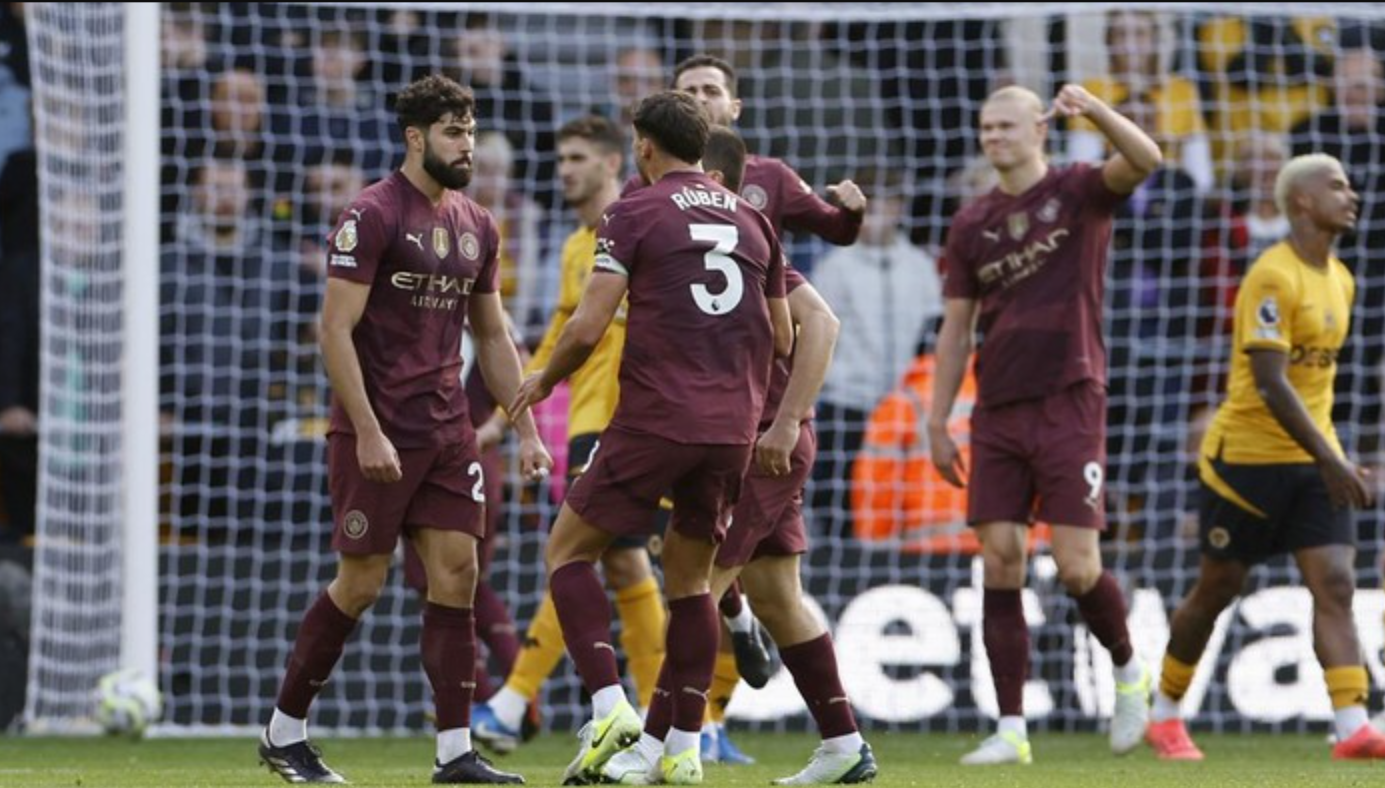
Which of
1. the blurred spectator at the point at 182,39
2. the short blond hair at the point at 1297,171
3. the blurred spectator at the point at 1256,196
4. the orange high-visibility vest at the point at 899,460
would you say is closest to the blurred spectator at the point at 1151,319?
the blurred spectator at the point at 1256,196

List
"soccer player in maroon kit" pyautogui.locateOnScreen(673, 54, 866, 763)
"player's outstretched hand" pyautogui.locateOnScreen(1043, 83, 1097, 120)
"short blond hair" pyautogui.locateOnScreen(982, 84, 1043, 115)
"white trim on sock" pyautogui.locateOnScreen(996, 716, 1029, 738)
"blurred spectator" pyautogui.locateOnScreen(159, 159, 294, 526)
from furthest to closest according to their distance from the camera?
"blurred spectator" pyautogui.locateOnScreen(159, 159, 294, 526) → "short blond hair" pyautogui.locateOnScreen(982, 84, 1043, 115) → "white trim on sock" pyautogui.locateOnScreen(996, 716, 1029, 738) → "player's outstretched hand" pyautogui.locateOnScreen(1043, 83, 1097, 120) → "soccer player in maroon kit" pyautogui.locateOnScreen(673, 54, 866, 763)

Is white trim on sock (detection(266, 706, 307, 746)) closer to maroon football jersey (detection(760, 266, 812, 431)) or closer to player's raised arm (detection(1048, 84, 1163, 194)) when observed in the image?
maroon football jersey (detection(760, 266, 812, 431))

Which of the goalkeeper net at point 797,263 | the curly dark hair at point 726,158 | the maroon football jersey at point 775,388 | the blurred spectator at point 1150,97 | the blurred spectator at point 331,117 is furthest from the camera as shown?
the blurred spectator at point 1150,97

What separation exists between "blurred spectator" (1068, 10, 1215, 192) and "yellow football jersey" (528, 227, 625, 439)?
4341 millimetres

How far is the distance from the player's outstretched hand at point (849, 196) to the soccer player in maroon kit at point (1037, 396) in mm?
1383

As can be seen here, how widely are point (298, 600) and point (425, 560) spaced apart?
4.37 metres

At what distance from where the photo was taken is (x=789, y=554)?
8156 mm

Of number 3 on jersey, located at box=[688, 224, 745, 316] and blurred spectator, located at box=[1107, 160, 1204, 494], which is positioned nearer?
number 3 on jersey, located at box=[688, 224, 745, 316]

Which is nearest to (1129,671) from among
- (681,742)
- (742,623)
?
(742,623)

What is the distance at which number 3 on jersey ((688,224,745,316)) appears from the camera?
729 centimetres

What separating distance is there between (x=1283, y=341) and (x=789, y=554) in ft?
8.82

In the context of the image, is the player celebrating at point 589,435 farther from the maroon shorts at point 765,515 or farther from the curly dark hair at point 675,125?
the curly dark hair at point 675,125

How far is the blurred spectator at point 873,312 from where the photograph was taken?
525 inches

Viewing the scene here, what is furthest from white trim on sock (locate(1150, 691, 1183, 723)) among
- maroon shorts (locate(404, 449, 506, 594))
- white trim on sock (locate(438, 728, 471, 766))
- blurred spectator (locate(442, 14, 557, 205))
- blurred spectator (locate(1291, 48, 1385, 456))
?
blurred spectator (locate(442, 14, 557, 205))
